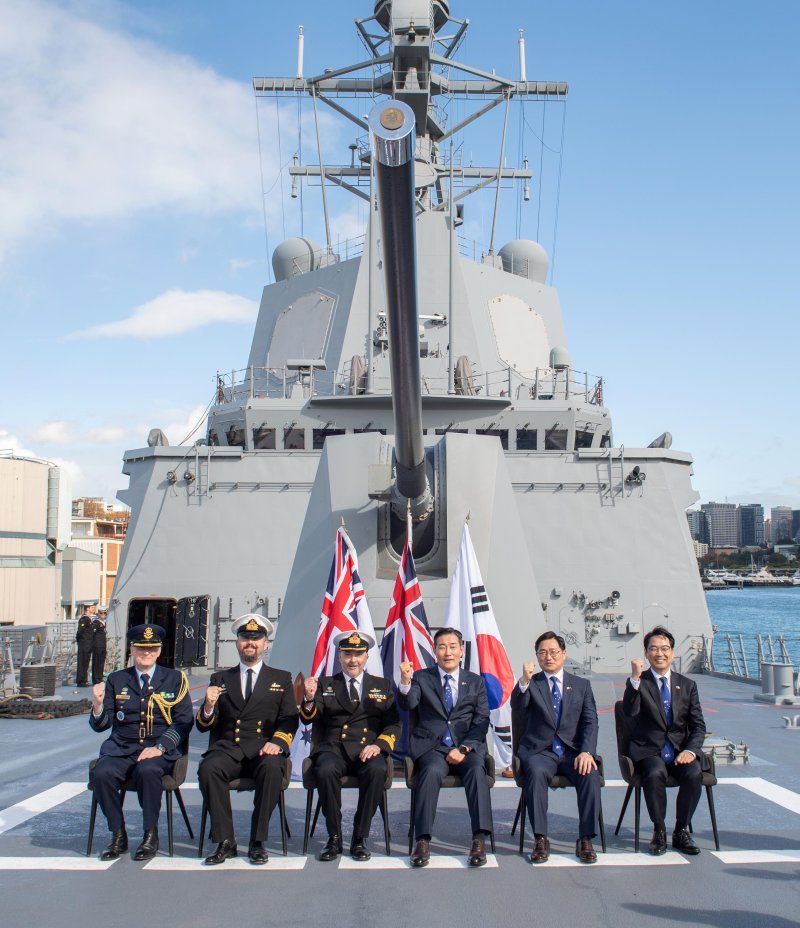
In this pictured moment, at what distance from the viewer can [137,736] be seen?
342 centimetres

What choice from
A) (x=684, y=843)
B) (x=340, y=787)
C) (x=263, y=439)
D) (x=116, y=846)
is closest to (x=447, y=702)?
(x=340, y=787)

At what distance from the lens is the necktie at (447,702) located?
3.54 metres

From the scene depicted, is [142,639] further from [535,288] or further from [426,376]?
[535,288]

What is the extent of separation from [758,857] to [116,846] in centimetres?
227

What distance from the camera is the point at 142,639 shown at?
138 inches

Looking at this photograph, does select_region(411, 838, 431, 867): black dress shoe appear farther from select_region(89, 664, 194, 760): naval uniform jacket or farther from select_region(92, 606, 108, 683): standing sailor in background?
select_region(92, 606, 108, 683): standing sailor in background

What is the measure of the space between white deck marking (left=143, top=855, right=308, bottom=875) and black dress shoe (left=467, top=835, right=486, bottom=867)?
1.92 ft

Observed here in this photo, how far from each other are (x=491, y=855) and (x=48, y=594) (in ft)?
49.2

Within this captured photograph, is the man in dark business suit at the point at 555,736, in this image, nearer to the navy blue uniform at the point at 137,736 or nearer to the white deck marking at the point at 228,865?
the white deck marking at the point at 228,865

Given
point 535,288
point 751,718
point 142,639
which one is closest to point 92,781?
point 142,639

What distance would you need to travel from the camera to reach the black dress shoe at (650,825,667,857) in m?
3.27

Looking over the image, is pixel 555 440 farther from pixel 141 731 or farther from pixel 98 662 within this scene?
pixel 141 731

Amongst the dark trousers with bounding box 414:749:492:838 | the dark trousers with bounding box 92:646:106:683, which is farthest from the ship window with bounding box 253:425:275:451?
the dark trousers with bounding box 414:749:492:838

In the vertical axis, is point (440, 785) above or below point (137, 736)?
below
